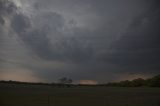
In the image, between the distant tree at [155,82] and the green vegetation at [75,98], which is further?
the distant tree at [155,82]

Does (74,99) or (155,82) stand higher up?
(155,82)

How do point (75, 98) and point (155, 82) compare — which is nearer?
point (75, 98)

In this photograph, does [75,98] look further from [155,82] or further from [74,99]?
[155,82]

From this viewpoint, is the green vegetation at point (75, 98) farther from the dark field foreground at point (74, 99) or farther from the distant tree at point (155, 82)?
the distant tree at point (155, 82)

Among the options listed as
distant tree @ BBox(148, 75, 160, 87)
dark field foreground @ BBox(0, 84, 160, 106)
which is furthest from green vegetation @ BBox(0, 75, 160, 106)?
distant tree @ BBox(148, 75, 160, 87)

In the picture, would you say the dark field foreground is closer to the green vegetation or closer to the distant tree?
the green vegetation

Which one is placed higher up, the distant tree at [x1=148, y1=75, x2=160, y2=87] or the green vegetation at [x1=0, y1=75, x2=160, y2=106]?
the distant tree at [x1=148, y1=75, x2=160, y2=87]

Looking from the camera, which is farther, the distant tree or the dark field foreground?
the distant tree

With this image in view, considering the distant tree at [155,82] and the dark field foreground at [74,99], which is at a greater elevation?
the distant tree at [155,82]

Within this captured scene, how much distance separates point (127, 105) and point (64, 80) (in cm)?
8795

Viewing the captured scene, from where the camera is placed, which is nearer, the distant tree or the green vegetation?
the green vegetation

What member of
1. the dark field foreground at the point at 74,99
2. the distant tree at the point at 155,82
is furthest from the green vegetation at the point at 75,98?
the distant tree at the point at 155,82

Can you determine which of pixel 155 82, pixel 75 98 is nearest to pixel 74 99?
pixel 75 98

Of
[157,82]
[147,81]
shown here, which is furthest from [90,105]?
[147,81]
